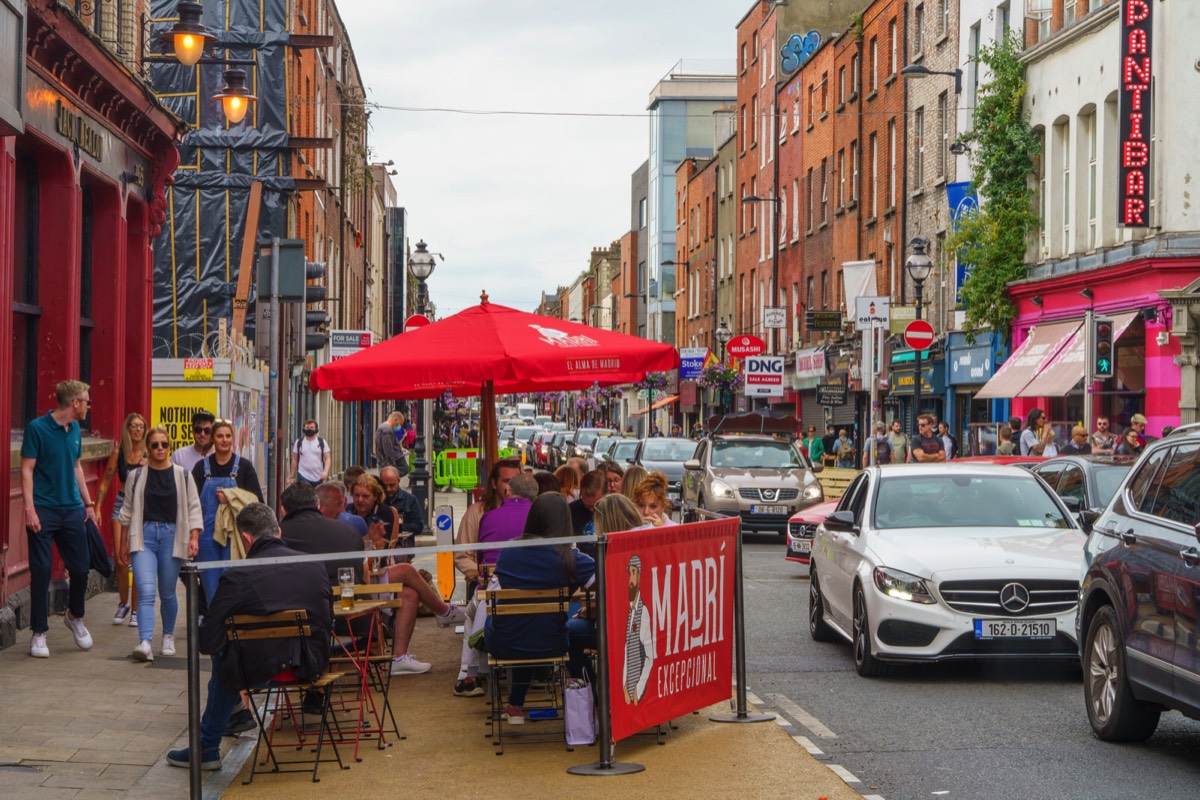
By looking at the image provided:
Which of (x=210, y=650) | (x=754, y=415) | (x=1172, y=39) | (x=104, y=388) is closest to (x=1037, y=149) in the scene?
(x=1172, y=39)

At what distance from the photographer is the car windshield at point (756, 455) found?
2683 centimetres

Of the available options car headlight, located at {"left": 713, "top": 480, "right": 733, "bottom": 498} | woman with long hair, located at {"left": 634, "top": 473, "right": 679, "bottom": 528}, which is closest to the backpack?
car headlight, located at {"left": 713, "top": 480, "right": 733, "bottom": 498}

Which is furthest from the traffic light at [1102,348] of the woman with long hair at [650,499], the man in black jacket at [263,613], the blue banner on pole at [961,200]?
the man in black jacket at [263,613]

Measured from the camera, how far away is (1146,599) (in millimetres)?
8492

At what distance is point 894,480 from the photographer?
12.9 m

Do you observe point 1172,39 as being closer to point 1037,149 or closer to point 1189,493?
point 1037,149

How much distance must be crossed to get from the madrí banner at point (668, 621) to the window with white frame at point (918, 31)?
34.3m

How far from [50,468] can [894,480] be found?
6214mm

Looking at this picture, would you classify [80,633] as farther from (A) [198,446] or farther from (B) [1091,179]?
(B) [1091,179]

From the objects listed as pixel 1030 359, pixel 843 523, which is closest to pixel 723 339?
pixel 1030 359

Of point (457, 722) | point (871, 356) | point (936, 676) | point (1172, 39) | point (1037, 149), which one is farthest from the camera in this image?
point (1037, 149)

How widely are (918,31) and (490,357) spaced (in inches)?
1289

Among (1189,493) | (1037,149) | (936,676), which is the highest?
(1037,149)

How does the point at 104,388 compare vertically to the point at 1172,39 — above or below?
below
